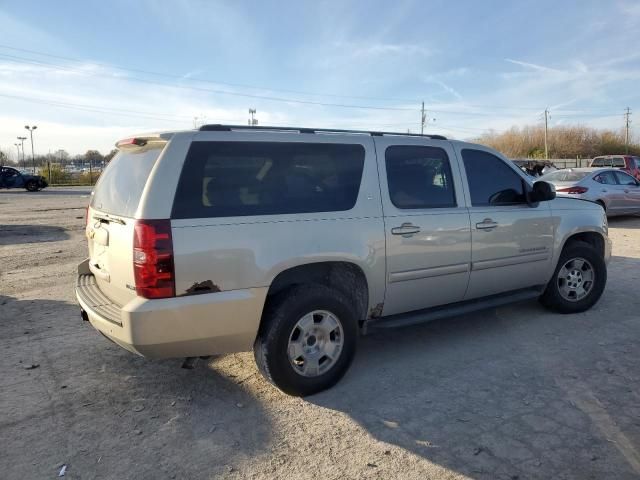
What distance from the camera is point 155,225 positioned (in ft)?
9.83

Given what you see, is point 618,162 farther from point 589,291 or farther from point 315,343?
point 315,343

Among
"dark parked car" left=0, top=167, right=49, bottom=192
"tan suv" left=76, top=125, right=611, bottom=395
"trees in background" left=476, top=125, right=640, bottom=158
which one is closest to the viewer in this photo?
"tan suv" left=76, top=125, right=611, bottom=395

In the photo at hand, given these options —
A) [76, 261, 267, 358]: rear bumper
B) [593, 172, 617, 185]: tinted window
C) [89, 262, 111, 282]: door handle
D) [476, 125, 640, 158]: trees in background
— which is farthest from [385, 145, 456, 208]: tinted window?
[476, 125, 640, 158]: trees in background

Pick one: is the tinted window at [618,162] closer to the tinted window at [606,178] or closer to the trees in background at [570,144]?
the tinted window at [606,178]

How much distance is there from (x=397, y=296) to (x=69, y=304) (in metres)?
4.07

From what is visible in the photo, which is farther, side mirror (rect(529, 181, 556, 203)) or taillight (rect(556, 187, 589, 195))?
taillight (rect(556, 187, 589, 195))

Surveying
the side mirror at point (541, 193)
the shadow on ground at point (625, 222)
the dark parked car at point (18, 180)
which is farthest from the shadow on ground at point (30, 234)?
the dark parked car at point (18, 180)

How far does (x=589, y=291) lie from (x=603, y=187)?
889 cm

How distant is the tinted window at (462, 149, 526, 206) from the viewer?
15.3 feet

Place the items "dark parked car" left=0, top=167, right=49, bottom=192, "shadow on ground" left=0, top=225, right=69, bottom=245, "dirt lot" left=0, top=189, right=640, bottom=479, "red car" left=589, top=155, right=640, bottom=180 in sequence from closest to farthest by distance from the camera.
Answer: "dirt lot" left=0, top=189, right=640, bottom=479, "shadow on ground" left=0, top=225, right=69, bottom=245, "red car" left=589, top=155, right=640, bottom=180, "dark parked car" left=0, top=167, right=49, bottom=192

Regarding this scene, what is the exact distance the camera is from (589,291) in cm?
554

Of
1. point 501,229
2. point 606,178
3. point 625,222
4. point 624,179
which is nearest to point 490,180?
point 501,229

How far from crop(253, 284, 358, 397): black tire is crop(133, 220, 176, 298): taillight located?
0.78 metres

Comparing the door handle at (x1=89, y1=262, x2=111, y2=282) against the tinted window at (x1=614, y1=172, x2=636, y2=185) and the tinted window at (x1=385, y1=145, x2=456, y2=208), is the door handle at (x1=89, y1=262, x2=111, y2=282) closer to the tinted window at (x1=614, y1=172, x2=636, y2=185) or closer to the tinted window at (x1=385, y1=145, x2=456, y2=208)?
the tinted window at (x1=385, y1=145, x2=456, y2=208)
